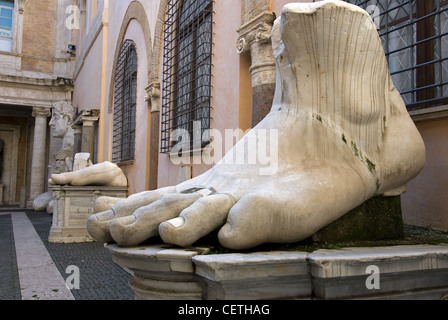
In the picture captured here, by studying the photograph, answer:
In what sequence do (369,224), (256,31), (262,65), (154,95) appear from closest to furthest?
(369,224) → (262,65) → (256,31) → (154,95)

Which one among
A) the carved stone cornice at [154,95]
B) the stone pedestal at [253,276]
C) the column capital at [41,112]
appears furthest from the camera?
the column capital at [41,112]

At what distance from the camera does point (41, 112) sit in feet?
48.3

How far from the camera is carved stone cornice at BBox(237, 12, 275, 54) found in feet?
11.9

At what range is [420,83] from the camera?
2512mm

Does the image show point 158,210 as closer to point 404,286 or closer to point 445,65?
point 404,286

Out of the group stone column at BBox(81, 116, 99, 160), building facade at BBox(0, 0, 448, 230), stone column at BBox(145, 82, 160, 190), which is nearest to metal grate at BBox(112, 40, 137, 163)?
building facade at BBox(0, 0, 448, 230)

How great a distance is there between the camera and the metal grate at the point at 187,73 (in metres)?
5.38

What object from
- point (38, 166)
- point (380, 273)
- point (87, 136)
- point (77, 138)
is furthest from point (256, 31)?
point (38, 166)

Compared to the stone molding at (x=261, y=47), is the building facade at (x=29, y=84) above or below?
above

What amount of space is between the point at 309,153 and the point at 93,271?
267 centimetres

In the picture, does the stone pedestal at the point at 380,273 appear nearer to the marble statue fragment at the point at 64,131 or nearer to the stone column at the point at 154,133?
the stone column at the point at 154,133

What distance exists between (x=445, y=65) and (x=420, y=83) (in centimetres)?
17

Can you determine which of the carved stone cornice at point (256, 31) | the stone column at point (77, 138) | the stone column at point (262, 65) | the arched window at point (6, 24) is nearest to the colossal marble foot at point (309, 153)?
the stone column at point (262, 65)

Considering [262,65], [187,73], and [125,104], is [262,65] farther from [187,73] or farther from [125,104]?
[125,104]
